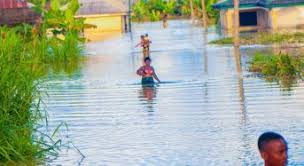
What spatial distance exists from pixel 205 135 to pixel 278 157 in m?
6.83

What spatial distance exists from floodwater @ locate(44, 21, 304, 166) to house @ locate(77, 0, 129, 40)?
151 feet

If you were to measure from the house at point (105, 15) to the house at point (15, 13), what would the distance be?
94.8ft

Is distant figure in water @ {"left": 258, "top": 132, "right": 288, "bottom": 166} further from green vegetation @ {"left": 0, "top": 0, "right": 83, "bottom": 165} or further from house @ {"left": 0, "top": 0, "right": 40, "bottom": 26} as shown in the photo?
house @ {"left": 0, "top": 0, "right": 40, "bottom": 26}

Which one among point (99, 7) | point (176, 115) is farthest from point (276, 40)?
point (99, 7)

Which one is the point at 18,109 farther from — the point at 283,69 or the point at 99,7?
the point at 99,7

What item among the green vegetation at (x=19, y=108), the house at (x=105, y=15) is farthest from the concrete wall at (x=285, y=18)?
the green vegetation at (x=19, y=108)

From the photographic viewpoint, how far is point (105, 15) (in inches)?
2918

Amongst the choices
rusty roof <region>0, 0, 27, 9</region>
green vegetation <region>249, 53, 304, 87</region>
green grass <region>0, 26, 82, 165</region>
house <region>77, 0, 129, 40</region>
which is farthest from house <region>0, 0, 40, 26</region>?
house <region>77, 0, 129, 40</region>

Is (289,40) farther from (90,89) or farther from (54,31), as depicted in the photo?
(90,89)

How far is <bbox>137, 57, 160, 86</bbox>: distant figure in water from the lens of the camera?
69.6 ft

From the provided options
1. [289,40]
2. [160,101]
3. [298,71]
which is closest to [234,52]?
[289,40]

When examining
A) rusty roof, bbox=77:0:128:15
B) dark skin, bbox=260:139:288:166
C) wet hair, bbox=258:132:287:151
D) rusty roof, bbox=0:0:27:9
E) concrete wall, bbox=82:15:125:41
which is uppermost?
rusty roof, bbox=0:0:27:9

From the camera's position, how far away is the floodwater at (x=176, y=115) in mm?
11961

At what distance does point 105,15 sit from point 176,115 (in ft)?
192
